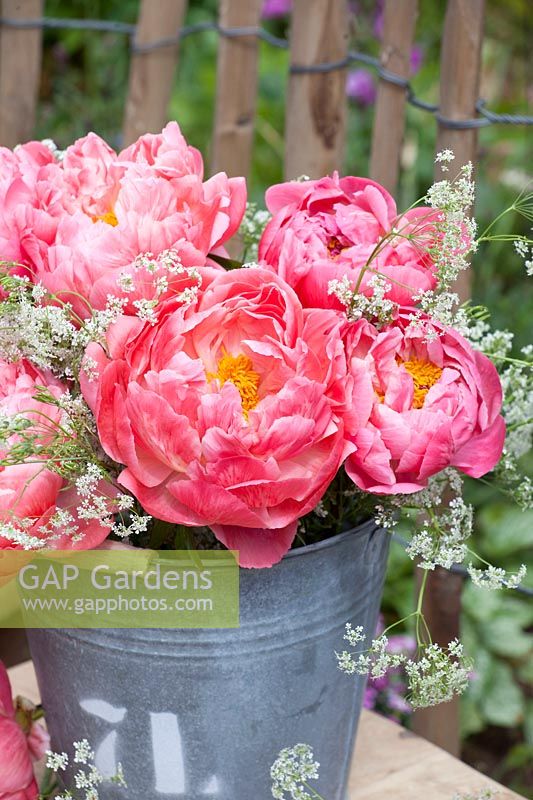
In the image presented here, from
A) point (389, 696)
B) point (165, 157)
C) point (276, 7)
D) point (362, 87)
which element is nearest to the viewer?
point (165, 157)

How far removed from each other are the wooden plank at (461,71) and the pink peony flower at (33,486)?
513mm

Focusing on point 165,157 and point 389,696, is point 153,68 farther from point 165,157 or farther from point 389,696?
point 389,696

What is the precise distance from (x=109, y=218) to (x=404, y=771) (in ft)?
1.98

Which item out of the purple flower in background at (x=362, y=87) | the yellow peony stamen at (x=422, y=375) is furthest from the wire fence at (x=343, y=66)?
the purple flower in background at (x=362, y=87)

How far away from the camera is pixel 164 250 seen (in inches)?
27.5

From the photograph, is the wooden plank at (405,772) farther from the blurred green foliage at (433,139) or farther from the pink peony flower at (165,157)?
A: the blurred green foliage at (433,139)

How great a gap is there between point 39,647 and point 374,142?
0.71 meters

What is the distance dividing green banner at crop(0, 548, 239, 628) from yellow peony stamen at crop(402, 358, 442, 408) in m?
0.17

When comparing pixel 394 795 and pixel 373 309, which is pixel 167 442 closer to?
pixel 373 309

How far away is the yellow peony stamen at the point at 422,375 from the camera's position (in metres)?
0.70

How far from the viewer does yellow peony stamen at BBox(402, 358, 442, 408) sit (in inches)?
27.5

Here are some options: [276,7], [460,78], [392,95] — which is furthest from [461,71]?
[276,7]

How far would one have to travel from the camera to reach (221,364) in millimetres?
687

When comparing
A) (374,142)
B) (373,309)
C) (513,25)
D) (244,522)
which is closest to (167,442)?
(244,522)
